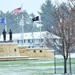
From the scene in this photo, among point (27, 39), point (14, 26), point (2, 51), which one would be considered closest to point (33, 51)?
point (2, 51)

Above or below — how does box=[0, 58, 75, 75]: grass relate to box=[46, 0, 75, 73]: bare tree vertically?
below

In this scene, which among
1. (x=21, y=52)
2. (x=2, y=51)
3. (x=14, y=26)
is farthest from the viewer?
(x=14, y=26)

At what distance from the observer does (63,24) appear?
23.7 m

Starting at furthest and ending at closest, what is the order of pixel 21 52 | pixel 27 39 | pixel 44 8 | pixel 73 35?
pixel 44 8 < pixel 27 39 < pixel 21 52 < pixel 73 35

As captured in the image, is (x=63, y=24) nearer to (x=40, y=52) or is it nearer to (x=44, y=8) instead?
(x=40, y=52)

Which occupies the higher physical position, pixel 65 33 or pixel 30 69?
pixel 65 33

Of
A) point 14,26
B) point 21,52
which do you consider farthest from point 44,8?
point 21,52

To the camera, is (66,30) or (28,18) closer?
(66,30)

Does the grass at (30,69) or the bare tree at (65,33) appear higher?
the bare tree at (65,33)

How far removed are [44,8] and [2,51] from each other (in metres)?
57.2

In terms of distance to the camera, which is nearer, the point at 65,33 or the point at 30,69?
the point at 65,33

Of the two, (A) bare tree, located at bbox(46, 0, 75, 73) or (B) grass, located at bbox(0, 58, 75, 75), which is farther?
(B) grass, located at bbox(0, 58, 75, 75)

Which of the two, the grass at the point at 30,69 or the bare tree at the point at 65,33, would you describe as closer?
the bare tree at the point at 65,33

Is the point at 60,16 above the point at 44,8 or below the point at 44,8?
below
